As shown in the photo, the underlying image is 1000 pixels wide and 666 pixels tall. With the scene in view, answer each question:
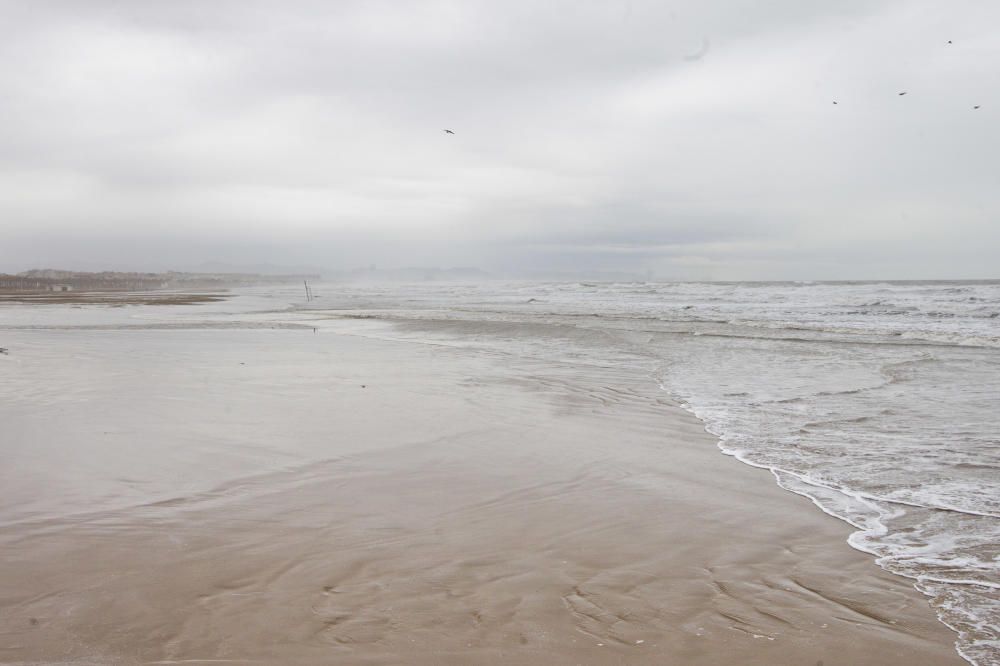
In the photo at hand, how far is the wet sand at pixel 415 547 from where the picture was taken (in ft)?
9.71

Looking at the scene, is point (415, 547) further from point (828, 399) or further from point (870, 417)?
point (828, 399)

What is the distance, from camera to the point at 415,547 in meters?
4.03

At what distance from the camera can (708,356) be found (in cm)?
1465

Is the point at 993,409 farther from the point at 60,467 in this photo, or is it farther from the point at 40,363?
the point at 40,363

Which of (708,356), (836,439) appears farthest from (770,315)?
(836,439)

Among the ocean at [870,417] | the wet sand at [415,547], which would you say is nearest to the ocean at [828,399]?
the ocean at [870,417]

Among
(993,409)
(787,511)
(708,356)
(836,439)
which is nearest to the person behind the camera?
(787,511)

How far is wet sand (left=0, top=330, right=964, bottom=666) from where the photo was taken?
9.71ft

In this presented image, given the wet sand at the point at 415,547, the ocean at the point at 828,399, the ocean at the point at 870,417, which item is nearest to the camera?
the wet sand at the point at 415,547

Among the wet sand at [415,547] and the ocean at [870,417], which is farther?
the ocean at [870,417]

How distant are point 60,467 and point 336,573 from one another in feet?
11.1

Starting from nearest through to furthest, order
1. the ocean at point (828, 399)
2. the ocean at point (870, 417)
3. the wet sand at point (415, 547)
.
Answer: the wet sand at point (415, 547) → the ocean at point (870, 417) → the ocean at point (828, 399)

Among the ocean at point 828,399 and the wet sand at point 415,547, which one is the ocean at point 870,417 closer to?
the ocean at point 828,399

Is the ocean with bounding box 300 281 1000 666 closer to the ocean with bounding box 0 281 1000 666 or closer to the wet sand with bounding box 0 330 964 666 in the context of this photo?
the ocean with bounding box 0 281 1000 666
